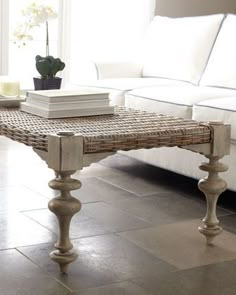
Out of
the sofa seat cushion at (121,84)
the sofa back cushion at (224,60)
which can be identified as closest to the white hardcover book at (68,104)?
the sofa seat cushion at (121,84)

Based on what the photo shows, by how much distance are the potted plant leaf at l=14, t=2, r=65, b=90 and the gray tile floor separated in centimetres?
53

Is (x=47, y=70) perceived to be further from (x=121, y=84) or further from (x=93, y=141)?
(x=93, y=141)

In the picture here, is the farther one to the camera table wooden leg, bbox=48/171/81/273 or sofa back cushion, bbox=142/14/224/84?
sofa back cushion, bbox=142/14/224/84

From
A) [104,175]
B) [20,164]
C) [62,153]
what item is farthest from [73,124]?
[20,164]

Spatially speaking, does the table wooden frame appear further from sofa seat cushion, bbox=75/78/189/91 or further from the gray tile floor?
sofa seat cushion, bbox=75/78/189/91

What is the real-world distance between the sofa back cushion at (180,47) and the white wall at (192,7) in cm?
77

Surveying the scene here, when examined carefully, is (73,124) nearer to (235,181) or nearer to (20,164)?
(235,181)

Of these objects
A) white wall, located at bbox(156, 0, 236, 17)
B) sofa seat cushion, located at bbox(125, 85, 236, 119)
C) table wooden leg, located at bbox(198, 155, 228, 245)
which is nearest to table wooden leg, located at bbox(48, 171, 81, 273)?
Answer: table wooden leg, located at bbox(198, 155, 228, 245)

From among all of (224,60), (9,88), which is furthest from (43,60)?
(224,60)

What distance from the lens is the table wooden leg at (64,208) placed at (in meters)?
1.98

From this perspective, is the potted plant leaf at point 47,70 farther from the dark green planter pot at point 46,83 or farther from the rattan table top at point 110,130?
the rattan table top at point 110,130

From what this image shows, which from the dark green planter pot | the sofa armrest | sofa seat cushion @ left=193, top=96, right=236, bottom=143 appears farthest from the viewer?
the sofa armrest

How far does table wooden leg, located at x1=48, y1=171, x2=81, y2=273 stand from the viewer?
1982 mm

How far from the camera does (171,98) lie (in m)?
3.21
